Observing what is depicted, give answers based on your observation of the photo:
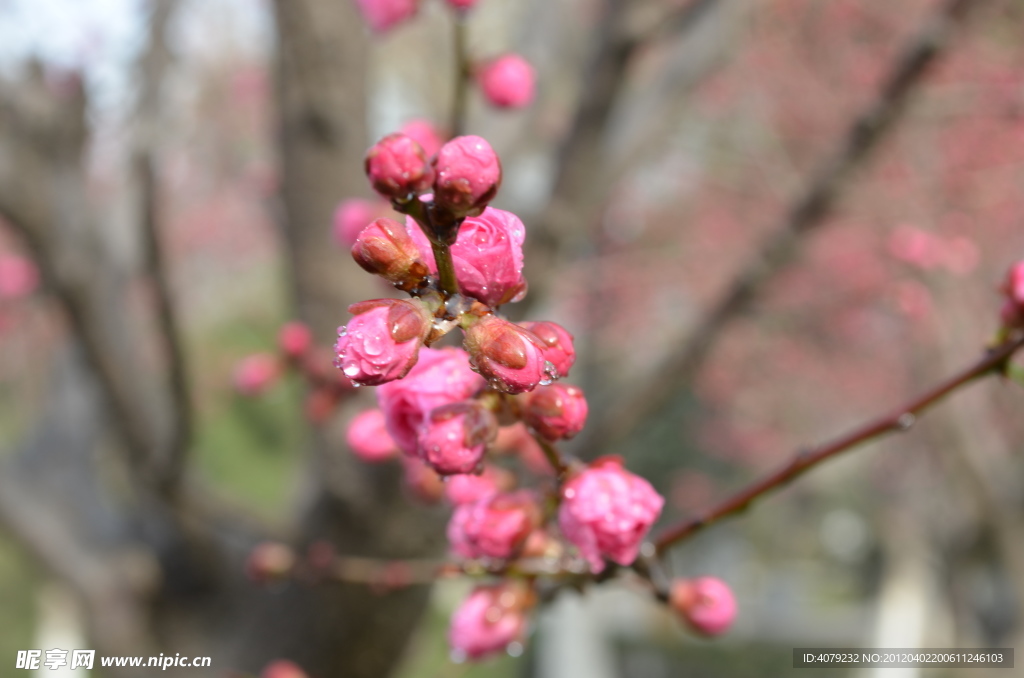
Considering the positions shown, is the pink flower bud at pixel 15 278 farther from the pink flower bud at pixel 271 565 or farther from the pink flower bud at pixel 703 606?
the pink flower bud at pixel 703 606

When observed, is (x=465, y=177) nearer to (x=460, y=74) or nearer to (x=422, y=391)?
(x=422, y=391)

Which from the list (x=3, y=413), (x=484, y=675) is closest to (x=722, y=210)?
(x=484, y=675)

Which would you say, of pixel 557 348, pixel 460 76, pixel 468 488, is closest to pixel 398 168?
pixel 557 348

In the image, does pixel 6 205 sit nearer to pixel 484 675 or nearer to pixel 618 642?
pixel 484 675

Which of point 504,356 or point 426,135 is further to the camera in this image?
point 426,135

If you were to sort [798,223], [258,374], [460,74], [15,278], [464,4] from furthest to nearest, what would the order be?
[15,278] → [798,223] → [258,374] → [460,74] → [464,4]
